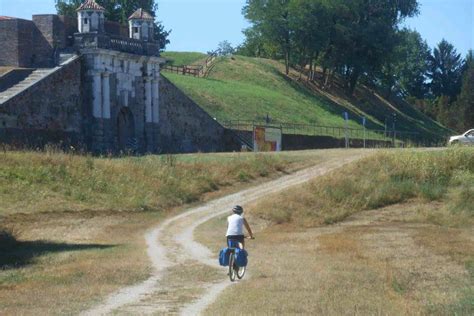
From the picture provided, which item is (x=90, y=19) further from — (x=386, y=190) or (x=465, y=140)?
(x=465, y=140)

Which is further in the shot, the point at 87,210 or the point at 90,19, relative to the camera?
the point at 90,19

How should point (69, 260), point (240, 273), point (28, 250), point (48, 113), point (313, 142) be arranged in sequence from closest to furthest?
point (240, 273), point (69, 260), point (28, 250), point (48, 113), point (313, 142)

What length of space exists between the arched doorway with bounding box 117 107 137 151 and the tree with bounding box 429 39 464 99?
8425cm

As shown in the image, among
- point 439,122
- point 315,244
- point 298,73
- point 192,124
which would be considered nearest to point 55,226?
point 315,244

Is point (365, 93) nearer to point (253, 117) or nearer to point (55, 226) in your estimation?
point (253, 117)

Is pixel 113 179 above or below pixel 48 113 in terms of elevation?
below

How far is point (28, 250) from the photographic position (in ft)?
106

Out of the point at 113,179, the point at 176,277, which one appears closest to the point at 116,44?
the point at 113,179

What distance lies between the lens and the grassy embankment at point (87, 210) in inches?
926

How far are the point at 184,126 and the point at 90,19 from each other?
12411 millimetres

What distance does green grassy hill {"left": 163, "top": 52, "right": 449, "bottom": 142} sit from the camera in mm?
85250

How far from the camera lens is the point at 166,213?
45.3 metres

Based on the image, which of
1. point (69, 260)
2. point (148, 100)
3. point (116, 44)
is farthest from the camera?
point (148, 100)

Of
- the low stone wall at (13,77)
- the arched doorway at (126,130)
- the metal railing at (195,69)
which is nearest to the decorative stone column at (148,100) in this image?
the arched doorway at (126,130)
